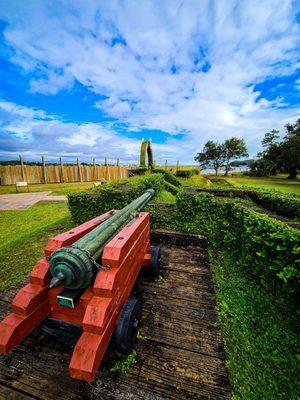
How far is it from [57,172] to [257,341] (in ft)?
70.8

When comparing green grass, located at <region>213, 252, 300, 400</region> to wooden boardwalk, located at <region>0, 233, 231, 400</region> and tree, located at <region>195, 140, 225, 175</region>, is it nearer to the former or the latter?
wooden boardwalk, located at <region>0, 233, 231, 400</region>

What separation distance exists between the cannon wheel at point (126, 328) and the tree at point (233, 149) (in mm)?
47698

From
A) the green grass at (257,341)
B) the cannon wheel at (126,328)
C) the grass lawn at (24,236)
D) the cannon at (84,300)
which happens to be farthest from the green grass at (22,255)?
the green grass at (257,341)

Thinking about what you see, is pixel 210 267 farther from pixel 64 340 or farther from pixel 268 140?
pixel 268 140

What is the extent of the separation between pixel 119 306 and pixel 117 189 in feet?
12.6

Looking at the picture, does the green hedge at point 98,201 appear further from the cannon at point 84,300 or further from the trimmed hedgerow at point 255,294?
the cannon at point 84,300

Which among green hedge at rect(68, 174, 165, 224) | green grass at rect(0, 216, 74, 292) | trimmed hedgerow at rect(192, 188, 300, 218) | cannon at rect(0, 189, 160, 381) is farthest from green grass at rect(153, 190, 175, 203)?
cannon at rect(0, 189, 160, 381)

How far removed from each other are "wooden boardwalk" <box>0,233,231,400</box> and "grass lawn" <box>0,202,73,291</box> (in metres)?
1.01

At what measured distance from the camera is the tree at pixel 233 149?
4619 centimetres

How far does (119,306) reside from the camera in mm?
1963

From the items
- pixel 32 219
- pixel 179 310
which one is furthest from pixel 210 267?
pixel 32 219

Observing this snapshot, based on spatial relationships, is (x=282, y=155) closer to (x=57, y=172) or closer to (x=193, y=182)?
(x=193, y=182)

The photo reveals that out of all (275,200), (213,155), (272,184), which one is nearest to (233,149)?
(213,155)

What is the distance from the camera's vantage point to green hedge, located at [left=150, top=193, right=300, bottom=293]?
2564 millimetres
